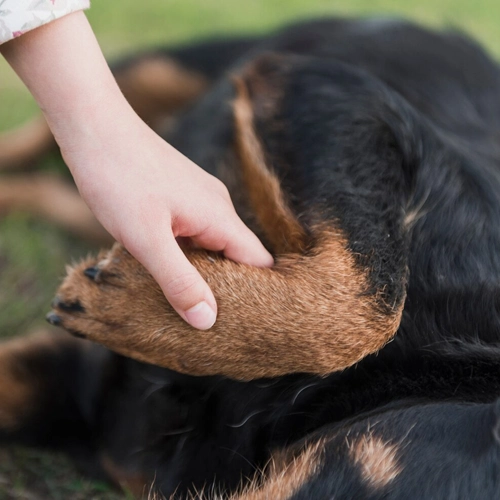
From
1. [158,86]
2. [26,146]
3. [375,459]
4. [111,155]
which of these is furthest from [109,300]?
[26,146]

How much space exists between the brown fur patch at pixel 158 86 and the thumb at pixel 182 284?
2375 mm

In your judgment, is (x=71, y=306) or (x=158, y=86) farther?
(x=158, y=86)

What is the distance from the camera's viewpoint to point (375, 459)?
1656 mm

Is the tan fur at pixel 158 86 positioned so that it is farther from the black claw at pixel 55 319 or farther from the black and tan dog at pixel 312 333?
the black claw at pixel 55 319

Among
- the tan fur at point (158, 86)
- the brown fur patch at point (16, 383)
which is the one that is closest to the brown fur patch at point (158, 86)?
the tan fur at point (158, 86)

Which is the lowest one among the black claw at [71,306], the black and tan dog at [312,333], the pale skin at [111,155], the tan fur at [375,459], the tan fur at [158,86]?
the tan fur at [375,459]

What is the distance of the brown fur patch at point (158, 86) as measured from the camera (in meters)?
4.00

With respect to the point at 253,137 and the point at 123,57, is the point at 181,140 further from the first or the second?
the point at 123,57

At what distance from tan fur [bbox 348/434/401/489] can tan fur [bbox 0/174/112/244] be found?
90.9 inches

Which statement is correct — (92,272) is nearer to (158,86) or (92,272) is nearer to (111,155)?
(111,155)

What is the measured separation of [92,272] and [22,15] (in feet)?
2.53

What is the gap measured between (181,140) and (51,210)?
111cm

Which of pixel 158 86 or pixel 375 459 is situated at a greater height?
pixel 158 86

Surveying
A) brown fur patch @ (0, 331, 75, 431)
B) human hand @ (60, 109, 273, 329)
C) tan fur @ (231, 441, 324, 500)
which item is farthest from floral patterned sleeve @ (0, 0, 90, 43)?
brown fur patch @ (0, 331, 75, 431)
